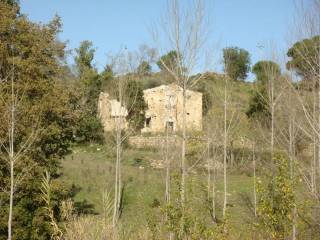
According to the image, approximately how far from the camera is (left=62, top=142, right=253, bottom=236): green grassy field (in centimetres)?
2020

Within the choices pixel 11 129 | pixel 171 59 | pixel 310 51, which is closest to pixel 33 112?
pixel 11 129

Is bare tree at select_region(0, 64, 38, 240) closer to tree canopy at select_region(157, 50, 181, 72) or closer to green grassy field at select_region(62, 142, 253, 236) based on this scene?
tree canopy at select_region(157, 50, 181, 72)

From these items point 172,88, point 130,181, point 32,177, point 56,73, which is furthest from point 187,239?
point 130,181

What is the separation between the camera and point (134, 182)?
24812mm

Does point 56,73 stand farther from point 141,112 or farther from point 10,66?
point 141,112

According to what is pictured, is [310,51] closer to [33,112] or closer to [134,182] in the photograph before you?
[33,112]

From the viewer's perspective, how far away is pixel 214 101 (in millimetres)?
21844

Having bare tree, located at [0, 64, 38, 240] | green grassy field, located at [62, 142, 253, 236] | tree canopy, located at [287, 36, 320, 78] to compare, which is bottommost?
green grassy field, located at [62, 142, 253, 236]

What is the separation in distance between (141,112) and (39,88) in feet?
79.3

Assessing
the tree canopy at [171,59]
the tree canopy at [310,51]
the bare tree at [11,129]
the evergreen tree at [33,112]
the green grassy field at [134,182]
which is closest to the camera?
the tree canopy at [310,51]

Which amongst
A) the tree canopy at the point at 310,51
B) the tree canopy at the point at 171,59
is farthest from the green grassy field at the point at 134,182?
the tree canopy at the point at 310,51

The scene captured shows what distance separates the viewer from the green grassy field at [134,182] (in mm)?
20203

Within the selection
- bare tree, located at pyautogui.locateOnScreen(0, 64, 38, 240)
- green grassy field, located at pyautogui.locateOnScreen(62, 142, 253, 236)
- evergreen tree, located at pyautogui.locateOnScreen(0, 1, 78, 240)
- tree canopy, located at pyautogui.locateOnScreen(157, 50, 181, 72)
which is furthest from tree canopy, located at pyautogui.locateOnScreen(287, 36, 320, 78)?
green grassy field, located at pyautogui.locateOnScreen(62, 142, 253, 236)

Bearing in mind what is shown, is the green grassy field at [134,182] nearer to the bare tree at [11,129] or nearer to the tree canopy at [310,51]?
the bare tree at [11,129]
